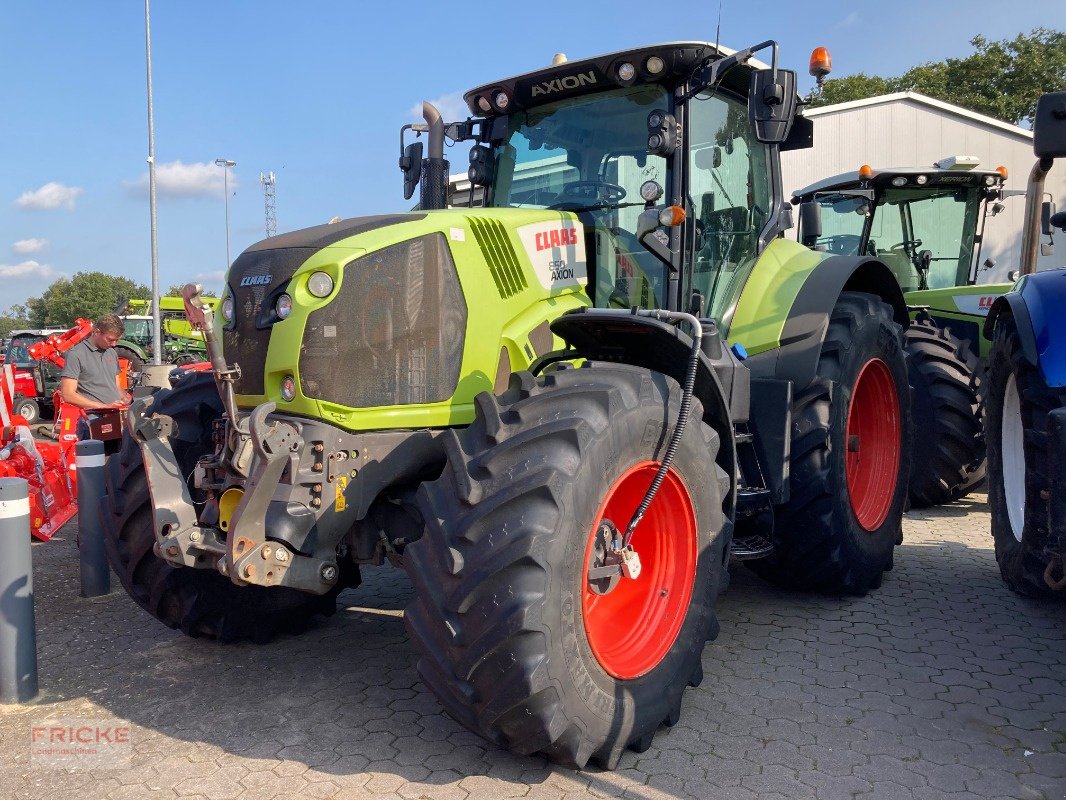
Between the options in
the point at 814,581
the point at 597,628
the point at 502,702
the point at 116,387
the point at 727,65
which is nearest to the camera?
the point at 502,702

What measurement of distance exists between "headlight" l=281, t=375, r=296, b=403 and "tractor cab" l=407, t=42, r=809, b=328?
1312 millimetres

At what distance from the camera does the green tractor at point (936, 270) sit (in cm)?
661

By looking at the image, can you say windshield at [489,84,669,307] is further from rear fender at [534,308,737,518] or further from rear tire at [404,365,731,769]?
rear tire at [404,365,731,769]

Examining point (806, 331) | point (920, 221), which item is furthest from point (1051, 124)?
point (920, 221)

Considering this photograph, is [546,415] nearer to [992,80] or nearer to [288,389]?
[288,389]

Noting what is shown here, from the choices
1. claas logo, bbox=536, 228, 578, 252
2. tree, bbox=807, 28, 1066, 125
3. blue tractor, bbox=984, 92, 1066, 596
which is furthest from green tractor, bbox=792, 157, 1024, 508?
tree, bbox=807, 28, 1066, 125

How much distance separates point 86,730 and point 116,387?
559cm

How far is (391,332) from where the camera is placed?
3.28 m

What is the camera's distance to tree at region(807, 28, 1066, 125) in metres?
31.0

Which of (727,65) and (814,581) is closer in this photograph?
(727,65)

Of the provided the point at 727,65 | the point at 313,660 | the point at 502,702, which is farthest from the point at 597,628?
the point at 727,65

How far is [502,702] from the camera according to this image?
2.65 m

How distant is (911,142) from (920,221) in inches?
549

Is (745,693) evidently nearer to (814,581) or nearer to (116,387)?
(814,581)
